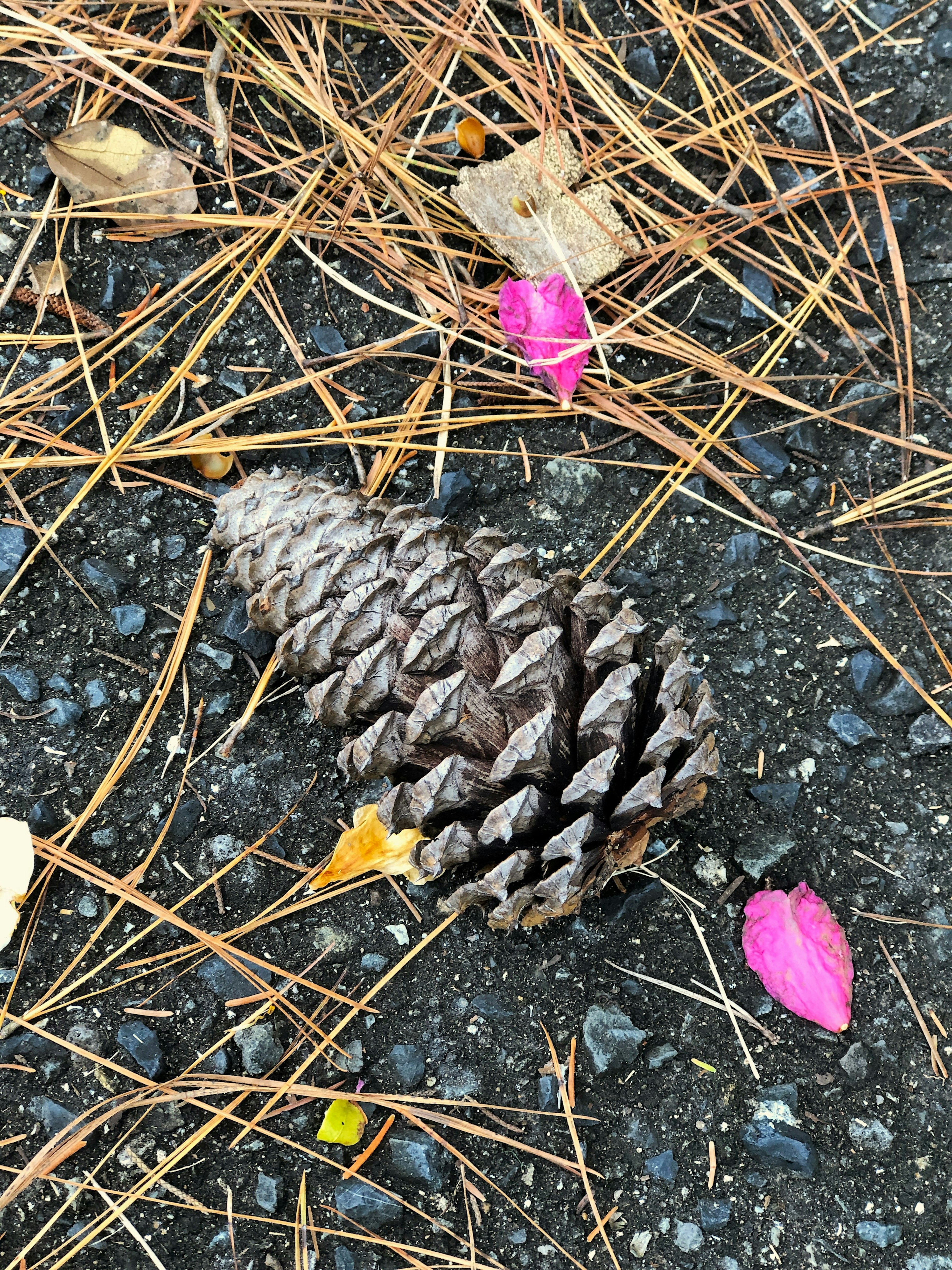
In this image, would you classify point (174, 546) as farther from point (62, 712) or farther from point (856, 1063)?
point (856, 1063)

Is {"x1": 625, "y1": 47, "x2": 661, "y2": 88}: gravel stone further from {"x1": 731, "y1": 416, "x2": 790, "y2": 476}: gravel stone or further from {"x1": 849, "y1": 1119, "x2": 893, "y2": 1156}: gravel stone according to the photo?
{"x1": 849, "y1": 1119, "x2": 893, "y2": 1156}: gravel stone

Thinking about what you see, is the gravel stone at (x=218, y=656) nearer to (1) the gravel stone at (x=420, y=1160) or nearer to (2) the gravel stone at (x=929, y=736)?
(1) the gravel stone at (x=420, y=1160)

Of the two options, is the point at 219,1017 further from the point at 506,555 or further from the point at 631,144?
the point at 631,144

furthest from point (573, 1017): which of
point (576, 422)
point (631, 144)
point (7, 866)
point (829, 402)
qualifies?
point (631, 144)

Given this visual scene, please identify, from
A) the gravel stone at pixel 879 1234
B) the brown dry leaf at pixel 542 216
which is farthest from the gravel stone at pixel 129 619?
the gravel stone at pixel 879 1234

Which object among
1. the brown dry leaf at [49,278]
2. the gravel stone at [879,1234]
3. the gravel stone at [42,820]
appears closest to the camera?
the gravel stone at [879,1234]

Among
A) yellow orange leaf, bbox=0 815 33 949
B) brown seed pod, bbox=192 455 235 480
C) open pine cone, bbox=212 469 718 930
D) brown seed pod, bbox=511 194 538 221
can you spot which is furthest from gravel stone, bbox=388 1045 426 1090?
brown seed pod, bbox=511 194 538 221

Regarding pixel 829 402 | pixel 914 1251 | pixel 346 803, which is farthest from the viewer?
pixel 829 402
